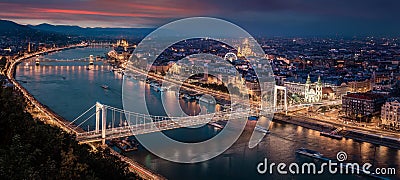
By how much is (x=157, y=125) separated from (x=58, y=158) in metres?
2.84

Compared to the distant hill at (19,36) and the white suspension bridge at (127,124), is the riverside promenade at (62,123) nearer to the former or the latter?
the white suspension bridge at (127,124)

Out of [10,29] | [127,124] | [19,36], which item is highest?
[10,29]

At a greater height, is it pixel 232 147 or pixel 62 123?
pixel 62 123

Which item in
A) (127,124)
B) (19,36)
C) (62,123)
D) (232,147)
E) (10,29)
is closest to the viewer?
(232,147)

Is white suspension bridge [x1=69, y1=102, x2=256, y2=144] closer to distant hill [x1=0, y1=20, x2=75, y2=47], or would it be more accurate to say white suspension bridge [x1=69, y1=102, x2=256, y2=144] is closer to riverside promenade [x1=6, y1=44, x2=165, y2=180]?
riverside promenade [x1=6, y1=44, x2=165, y2=180]

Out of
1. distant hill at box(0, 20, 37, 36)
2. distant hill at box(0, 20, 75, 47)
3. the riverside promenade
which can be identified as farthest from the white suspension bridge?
distant hill at box(0, 20, 37, 36)

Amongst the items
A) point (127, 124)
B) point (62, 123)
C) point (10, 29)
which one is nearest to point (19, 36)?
point (10, 29)

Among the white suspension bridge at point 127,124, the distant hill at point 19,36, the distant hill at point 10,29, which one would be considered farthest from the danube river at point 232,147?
the distant hill at point 10,29

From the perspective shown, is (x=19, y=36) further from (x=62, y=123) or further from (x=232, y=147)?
(x=232, y=147)

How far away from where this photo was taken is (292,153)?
4559mm

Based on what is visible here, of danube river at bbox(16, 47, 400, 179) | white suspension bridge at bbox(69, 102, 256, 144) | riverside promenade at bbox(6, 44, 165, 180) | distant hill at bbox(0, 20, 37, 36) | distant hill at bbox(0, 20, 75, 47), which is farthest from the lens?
distant hill at bbox(0, 20, 37, 36)

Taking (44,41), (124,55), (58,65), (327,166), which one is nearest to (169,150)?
(327,166)

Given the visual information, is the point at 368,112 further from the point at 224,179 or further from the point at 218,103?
the point at 224,179

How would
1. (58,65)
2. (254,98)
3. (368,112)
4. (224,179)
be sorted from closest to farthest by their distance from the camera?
(224,179) → (368,112) → (254,98) → (58,65)
